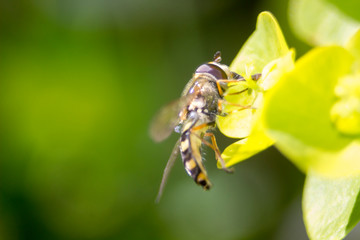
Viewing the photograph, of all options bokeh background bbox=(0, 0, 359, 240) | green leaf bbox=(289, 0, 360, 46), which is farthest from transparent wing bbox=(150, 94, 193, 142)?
bokeh background bbox=(0, 0, 359, 240)

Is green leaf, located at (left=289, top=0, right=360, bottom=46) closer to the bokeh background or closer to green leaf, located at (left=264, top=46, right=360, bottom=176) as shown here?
green leaf, located at (left=264, top=46, right=360, bottom=176)

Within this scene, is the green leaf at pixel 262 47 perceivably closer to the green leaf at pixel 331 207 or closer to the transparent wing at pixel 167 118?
the transparent wing at pixel 167 118

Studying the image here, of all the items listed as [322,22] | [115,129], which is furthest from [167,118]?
[115,129]

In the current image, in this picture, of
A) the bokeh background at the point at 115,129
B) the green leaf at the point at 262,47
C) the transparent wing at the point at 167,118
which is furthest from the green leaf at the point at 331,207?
the bokeh background at the point at 115,129

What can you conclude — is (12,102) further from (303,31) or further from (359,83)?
(359,83)

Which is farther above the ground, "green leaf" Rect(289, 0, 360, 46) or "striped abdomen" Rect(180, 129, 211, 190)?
"green leaf" Rect(289, 0, 360, 46)

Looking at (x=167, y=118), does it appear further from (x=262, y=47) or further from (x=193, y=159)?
(x=262, y=47)

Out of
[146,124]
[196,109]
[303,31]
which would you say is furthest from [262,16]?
[146,124]
